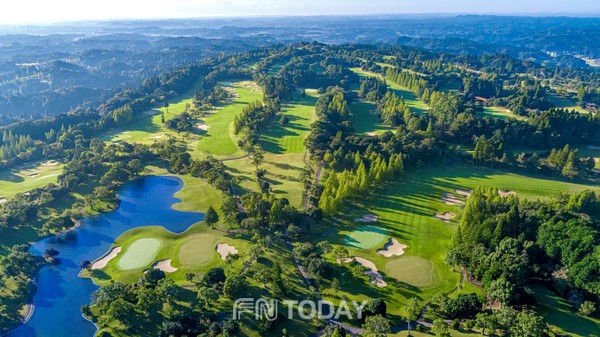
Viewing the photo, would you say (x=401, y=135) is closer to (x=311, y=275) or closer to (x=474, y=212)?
(x=474, y=212)

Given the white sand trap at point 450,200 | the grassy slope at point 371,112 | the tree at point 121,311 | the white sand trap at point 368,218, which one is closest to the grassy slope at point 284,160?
the white sand trap at point 368,218

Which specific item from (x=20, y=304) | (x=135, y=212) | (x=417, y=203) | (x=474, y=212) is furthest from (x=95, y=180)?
(x=474, y=212)

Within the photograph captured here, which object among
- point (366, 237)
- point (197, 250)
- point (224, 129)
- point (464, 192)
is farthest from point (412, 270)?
point (224, 129)

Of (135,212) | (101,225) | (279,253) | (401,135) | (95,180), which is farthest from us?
(401,135)

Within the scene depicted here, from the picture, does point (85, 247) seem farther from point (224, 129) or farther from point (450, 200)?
point (450, 200)

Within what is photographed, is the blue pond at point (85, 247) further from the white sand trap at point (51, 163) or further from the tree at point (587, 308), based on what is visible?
the tree at point (587, 308)

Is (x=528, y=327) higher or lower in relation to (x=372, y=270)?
higher
